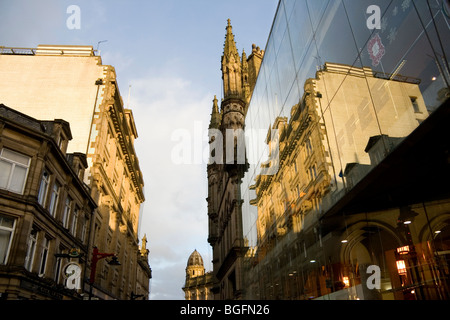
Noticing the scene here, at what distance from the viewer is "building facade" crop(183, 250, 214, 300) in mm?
115750

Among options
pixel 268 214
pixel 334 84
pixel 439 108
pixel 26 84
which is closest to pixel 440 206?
pixel 439 108

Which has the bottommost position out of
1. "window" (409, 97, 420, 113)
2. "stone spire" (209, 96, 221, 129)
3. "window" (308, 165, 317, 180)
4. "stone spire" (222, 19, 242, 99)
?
"window" (409, 97, 420, 113)

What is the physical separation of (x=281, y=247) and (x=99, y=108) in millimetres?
21554

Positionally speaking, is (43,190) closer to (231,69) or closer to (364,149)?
→ (364,149)

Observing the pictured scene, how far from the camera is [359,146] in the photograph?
1302 centimetres

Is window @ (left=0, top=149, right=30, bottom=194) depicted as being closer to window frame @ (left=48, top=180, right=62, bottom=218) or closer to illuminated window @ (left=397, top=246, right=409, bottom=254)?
window frame @ (left=48, top=180, right=62, bottom=218)

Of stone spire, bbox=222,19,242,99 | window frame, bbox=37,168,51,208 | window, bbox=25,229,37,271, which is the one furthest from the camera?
stone spire, bbox=222,19,242,99

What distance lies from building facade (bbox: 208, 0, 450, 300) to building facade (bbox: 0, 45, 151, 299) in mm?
17802

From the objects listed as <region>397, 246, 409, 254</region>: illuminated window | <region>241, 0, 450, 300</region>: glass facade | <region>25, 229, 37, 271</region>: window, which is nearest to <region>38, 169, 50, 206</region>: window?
<region>25, 229, 37, 271</region>: window

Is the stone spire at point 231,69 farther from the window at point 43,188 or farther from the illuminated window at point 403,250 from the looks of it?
the illuminated window at point 403,250

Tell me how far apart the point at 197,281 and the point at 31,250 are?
367 feet

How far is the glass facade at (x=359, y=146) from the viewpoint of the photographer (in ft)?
33.4

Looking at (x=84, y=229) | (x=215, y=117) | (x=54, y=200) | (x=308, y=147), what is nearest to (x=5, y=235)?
(x=54, y=200)

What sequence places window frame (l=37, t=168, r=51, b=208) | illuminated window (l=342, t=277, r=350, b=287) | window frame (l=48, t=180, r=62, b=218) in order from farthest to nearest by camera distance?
1. window frame (l=48, t=180, r=62, b=218)
2. window frame (l=37, t=168, r=51, b=208)
3. illuminated window (l=342, t=277, r=350, b=287)
